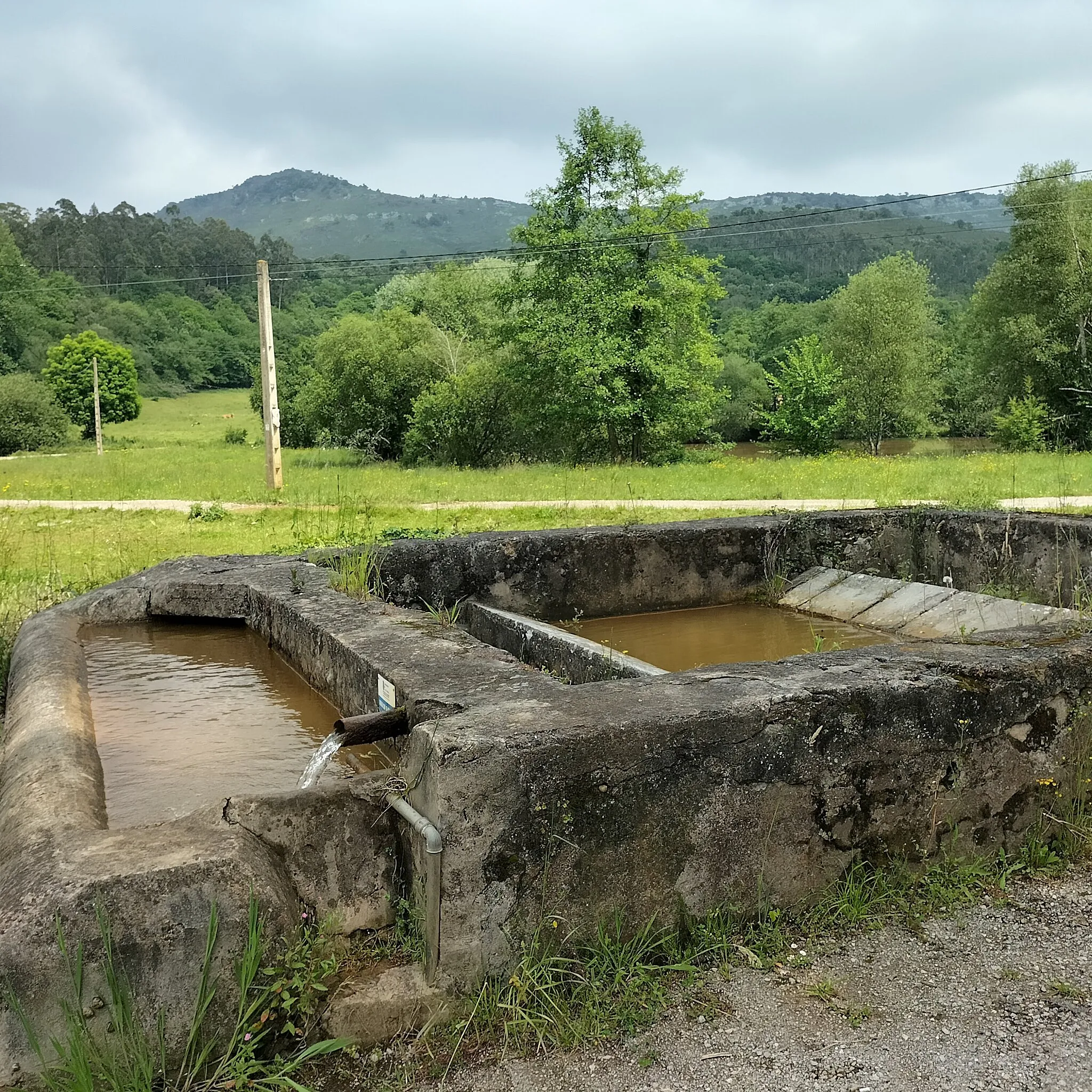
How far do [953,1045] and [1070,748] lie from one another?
1371 mm

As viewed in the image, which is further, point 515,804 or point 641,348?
point 641,348

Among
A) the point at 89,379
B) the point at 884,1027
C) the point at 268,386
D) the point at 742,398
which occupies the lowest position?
the point at 884,1027

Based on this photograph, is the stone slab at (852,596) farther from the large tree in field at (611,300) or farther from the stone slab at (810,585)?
the large tree in field at (611,300)

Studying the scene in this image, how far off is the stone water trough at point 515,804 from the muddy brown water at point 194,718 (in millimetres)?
171

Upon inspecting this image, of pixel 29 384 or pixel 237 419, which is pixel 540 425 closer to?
pixel 29 384

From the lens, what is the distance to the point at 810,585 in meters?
7.12

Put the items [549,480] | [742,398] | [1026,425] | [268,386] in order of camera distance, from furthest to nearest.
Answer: [742,398] < [1026,425] < [549,480] < [268,386]

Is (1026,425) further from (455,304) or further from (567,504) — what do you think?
(455,304)

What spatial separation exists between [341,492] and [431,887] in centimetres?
1442

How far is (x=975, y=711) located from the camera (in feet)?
10.3

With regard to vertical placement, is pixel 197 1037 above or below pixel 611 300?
below

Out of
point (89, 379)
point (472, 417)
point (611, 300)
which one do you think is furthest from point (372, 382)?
point (89, 379)

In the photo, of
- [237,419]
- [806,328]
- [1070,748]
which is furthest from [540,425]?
[806,328]

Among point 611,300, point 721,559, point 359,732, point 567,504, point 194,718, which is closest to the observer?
point 359,732
